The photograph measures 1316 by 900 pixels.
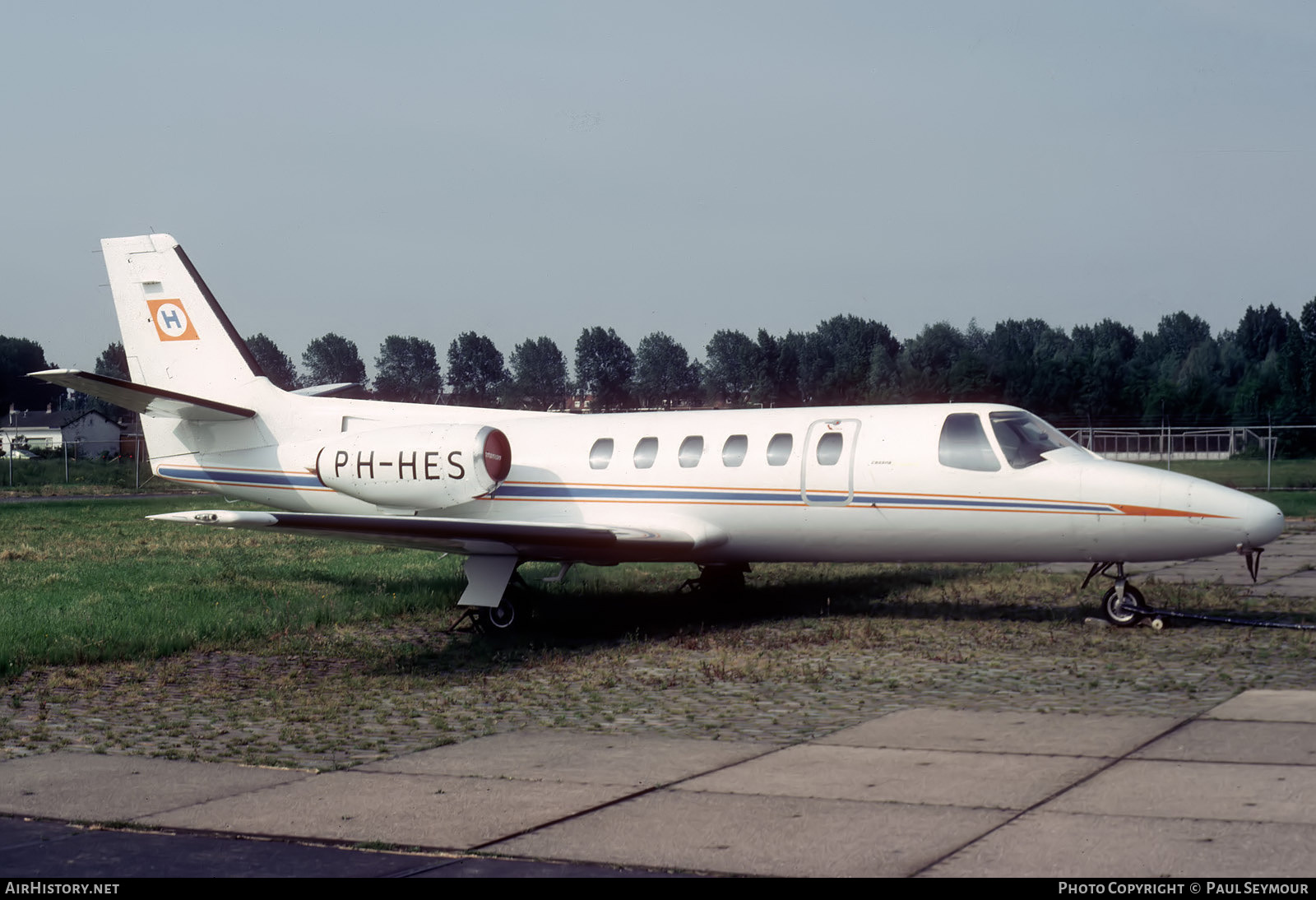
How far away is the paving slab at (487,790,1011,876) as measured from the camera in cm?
604

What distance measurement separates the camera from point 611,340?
81562 millimetres

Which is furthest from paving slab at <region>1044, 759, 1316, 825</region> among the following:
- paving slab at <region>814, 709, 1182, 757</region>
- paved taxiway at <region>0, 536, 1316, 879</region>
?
paving slab at <region>814, 709, 1182, 757</region>

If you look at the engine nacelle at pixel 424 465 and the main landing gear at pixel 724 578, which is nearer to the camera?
the engine nacelle at pixel 424 465

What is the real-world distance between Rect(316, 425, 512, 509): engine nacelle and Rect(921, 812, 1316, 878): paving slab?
10564mm

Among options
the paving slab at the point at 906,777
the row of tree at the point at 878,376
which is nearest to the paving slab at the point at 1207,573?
the paving slab at the point at 906,777

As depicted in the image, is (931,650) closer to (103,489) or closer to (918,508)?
(918,508)

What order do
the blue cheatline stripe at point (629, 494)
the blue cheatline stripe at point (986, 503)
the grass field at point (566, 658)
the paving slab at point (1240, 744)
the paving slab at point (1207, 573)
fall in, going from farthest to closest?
the paving slab at point (1207, 573) < the blue cheatline stripe at point (629, 494) < the blue cheatline stripe at point (986, 503) < the grass field at point (566, 658) < the paving slab at point (1240, 744)

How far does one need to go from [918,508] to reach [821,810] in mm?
7799

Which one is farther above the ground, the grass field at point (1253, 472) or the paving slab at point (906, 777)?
the grass field at point (1253, 472)

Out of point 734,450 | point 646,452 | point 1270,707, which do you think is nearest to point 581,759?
point 1270,707

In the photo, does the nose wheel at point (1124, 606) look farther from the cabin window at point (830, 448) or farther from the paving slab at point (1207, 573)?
the paving slab at point (1207, 573)

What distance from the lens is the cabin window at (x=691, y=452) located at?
15.8 meters

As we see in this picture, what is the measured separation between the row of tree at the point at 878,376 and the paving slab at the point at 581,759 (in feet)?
130

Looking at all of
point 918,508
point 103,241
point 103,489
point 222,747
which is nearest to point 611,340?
point 103,489
